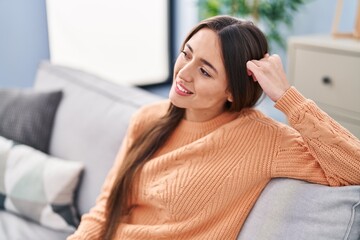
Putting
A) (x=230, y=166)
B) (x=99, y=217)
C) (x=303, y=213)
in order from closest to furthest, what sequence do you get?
1. (x=303, y=213)
2. (x=230, y=166)
3. (x=99, y=217)

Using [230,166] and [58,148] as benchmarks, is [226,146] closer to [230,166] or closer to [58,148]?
[230,166]

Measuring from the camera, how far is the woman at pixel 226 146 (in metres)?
0.99

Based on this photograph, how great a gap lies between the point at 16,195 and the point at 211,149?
0.90 m

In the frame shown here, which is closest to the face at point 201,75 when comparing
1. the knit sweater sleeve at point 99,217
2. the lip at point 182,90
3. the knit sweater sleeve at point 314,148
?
the lip at point 182,90

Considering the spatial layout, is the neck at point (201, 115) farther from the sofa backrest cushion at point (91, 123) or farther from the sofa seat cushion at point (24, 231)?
the sofa seat cushion at point (24, 231)

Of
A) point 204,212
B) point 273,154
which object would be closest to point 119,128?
point 204,212

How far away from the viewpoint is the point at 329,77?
194cm

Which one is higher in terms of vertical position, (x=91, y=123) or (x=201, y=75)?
(x=201, y=75)

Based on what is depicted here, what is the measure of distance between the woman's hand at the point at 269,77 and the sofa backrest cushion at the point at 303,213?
0.21 metres

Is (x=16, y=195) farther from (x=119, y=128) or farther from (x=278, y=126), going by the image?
(x=278, y=126)

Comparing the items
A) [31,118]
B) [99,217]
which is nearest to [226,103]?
[99,217]

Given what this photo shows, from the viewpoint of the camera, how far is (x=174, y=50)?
3826mm

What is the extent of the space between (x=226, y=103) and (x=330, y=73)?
0.90 meters

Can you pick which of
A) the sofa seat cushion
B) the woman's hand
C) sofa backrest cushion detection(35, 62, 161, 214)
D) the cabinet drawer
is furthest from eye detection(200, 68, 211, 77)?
the cabinet drawer
